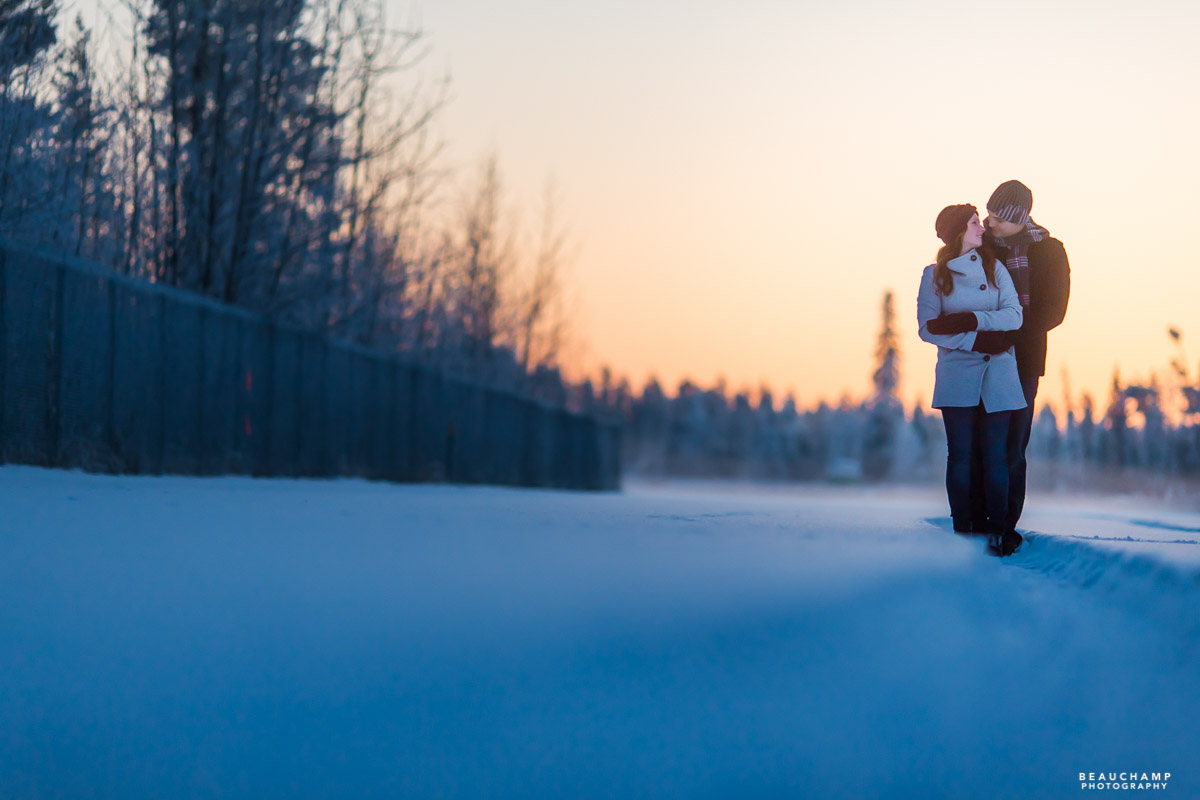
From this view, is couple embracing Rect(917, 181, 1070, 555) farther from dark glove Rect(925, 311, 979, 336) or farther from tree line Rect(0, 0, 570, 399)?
tree line Rect(0, 0, 570, 399)

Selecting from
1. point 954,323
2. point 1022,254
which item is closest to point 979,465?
point 954,323

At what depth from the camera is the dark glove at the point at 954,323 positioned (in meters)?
5.60

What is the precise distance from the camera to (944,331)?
18.7ft

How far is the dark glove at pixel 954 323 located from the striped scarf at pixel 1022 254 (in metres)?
0.40

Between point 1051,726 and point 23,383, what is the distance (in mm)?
8174

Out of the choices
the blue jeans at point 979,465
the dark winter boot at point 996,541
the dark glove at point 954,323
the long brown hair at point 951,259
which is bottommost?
the dark winter boot at point 996,541

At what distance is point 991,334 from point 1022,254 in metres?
0.54

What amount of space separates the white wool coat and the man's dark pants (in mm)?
227

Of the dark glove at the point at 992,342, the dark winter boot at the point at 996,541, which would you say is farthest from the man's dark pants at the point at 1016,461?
the dark glove at the point at 992,342

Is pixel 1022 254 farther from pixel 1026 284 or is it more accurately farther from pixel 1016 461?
pixel 1016 461

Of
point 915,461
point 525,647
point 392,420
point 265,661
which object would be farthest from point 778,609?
point 915,461

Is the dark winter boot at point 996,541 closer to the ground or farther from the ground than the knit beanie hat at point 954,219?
closer to the ground

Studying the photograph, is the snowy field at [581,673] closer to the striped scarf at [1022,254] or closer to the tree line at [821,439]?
the striped scarf at [1022,254]

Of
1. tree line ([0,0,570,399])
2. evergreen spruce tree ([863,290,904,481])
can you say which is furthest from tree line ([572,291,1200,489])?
tree line ([0,0,570,399])
